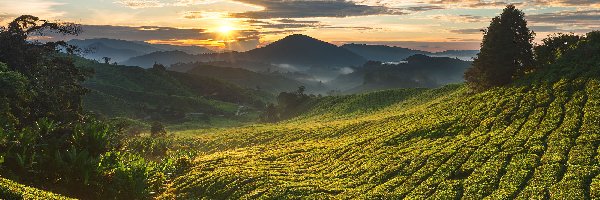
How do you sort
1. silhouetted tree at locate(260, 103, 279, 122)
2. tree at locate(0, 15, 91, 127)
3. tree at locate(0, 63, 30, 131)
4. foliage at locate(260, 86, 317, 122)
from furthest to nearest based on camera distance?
foliage at locate(260, 86, 317, 122) → silhouetted tree at locate(260, 103, 279, 122) → tree at locate(0, 15, 91, 127) → tree at locate(0, 63, 30, 131)

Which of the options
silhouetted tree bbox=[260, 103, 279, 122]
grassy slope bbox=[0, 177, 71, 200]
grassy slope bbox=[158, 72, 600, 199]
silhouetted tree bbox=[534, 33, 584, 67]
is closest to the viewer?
grassy slope bbox=[0, 177, 71, 200]

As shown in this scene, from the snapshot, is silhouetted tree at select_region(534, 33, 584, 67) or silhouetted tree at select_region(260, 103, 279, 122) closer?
silhouetted tree at select_region(534, 33, 584, 67)

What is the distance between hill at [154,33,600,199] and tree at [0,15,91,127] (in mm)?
15388

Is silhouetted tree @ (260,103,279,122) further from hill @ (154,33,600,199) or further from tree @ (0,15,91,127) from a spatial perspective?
tree @ (0,15,91,127)

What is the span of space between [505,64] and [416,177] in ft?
110

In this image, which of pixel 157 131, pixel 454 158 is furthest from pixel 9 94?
pixel 157 131

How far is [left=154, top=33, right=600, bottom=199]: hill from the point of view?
89.1 feet

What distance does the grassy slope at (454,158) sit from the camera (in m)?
27.1

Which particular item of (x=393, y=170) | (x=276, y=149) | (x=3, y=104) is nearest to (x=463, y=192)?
(x=393, y=170)

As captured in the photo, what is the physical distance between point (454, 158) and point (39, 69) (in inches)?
1643

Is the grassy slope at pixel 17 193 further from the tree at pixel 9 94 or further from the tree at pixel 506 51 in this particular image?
the tree at pixel 506 51

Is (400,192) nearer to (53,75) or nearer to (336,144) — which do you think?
(336,144)

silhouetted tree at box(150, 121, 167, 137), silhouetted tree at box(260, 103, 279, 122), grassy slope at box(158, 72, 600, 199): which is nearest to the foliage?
silhouetted tree at box(260, 103, 279, 122)

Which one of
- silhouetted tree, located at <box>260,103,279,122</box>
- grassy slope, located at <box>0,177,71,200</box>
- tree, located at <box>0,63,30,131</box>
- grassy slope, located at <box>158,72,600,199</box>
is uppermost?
tree, located at <box>0,63,30,131</box>
